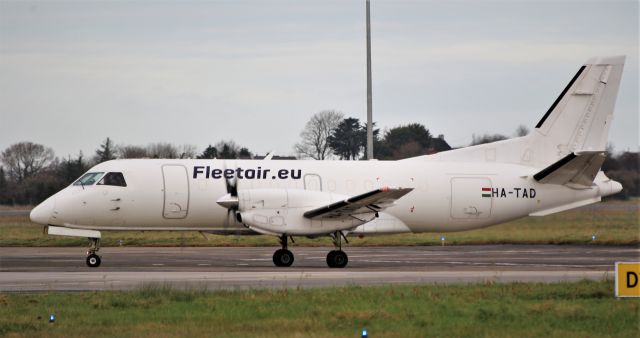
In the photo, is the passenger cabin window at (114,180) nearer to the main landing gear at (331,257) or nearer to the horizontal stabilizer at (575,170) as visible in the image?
the main landing gear at (331,257)

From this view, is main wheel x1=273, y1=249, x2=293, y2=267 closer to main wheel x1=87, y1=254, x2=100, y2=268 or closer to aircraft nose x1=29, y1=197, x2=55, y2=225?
main wheel x1=87, y1=254, x2=100, y2=268

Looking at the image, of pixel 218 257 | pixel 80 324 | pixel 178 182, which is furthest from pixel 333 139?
pixel 80 324

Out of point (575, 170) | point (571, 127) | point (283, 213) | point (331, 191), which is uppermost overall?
point (571, 127)

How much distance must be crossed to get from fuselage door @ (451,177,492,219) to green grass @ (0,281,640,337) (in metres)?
8.34

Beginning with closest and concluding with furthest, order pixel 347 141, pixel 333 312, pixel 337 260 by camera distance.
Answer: pixel 333 312
pixel 337 260
pixel 347 141

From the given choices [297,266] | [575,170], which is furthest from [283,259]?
[575,170]

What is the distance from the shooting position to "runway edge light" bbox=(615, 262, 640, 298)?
50.1 ft

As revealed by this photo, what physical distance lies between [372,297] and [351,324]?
3223 mm

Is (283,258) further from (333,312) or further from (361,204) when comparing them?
(333,312)

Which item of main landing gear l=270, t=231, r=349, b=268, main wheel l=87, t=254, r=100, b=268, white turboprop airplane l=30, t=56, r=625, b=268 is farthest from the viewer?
main landing gear l=270, t=231, r=349, b=268

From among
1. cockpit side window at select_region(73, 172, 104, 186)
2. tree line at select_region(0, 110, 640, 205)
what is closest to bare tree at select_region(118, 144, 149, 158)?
tree line at select_region(0, 110, 640, 205)

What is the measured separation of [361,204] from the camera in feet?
84.1

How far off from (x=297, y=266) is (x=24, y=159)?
154ft

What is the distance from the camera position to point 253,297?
1798 centimetres
